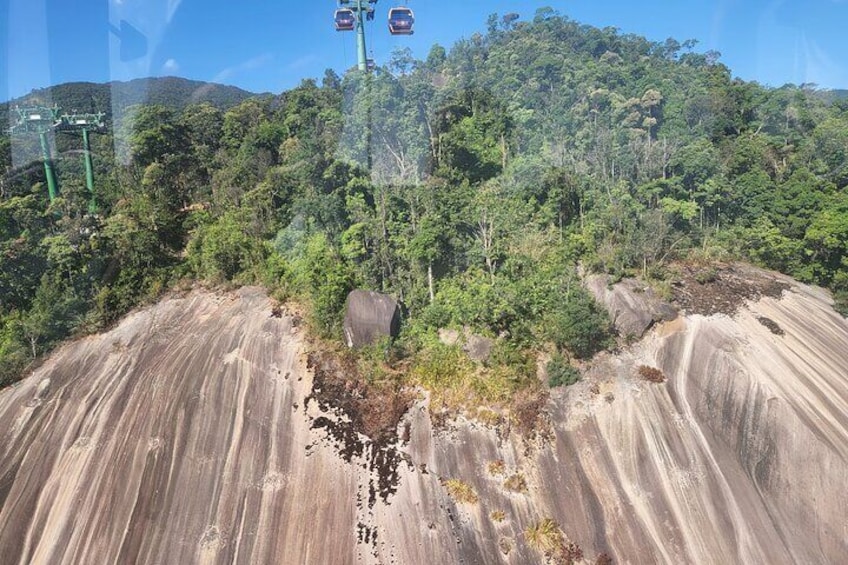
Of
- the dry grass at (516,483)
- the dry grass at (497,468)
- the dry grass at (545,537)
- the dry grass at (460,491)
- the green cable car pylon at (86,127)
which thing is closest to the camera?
the dry grass at (545,537)

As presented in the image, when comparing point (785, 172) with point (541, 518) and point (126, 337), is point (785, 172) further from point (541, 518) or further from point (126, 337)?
point (126, 337)

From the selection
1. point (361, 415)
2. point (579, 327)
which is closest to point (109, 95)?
point (361, 415)

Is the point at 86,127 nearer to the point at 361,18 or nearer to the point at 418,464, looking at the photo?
the point at 361,18

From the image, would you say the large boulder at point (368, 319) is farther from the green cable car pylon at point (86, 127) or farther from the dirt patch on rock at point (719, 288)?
the green cable car pylon at point (86, 127)

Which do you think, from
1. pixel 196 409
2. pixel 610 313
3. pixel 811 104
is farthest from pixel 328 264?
pixel 811 104

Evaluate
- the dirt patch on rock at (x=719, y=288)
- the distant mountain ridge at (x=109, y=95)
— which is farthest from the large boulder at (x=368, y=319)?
the distant mountain ridge at (x=109, y=95)

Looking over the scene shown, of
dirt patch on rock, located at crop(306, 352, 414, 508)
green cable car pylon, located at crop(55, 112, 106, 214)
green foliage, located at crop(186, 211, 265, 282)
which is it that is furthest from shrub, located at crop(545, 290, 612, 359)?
green cable car pylon, located at crop(55, 112, 106, 214)
